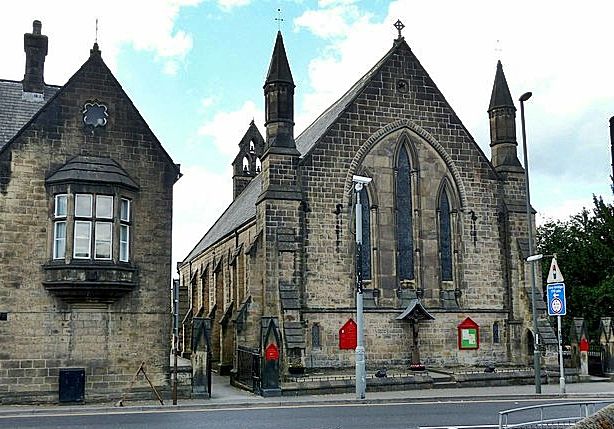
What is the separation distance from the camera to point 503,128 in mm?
33250

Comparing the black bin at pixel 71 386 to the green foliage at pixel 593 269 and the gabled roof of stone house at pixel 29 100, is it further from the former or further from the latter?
the green foliage at pixel 593 269

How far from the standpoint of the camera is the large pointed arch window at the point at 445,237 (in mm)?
31609

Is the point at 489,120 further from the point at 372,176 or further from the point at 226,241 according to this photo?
the point at 226,241

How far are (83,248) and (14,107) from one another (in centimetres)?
732

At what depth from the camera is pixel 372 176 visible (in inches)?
1219

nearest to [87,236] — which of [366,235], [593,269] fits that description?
[366,235]

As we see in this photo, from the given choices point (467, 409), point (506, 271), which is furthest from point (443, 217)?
point (467, 409)

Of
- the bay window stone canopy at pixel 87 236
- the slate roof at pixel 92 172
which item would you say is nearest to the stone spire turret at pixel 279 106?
the slate roof at pixel 92 172

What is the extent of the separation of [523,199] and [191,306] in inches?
1065

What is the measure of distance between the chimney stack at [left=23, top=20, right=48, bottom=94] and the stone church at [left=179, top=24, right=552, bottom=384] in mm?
8929

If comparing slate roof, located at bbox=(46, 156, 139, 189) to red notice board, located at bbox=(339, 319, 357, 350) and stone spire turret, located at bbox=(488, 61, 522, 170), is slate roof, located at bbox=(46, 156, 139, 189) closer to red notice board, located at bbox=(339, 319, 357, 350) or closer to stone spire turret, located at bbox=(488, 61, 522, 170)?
red notice board, located at bbox=(339, 319, 357, 350)

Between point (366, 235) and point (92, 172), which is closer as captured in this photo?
point (92, 172)

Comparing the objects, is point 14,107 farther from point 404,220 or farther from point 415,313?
point 415,313

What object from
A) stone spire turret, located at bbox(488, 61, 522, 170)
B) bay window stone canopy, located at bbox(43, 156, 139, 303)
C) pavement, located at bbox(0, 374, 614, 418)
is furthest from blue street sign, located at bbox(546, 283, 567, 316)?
bay window stone canopy, located at bbox(43, 156, 139, 303)
